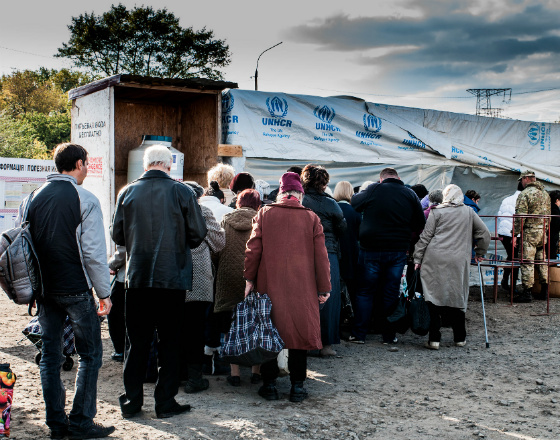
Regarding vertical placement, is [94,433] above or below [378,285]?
below

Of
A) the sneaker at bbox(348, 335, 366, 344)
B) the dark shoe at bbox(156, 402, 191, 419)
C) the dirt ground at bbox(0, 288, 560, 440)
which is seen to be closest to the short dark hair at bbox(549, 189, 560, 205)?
the dirt ground at bbox(0, 288, 560, 440)

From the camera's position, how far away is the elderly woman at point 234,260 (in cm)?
512

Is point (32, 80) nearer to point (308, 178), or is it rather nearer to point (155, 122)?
point (155, 122)

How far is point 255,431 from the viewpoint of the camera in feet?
12.9

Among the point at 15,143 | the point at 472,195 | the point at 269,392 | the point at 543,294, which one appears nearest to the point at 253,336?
the point at 269,392

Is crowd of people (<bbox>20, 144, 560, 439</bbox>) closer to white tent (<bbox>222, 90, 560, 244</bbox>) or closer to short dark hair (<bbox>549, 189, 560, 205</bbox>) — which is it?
white tent (<bbox>222, 90, 560, 244</bbox>)

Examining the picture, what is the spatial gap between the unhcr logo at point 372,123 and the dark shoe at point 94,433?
660 cm

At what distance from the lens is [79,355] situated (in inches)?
142

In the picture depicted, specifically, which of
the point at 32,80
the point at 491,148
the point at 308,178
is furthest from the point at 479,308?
the point at 32,80

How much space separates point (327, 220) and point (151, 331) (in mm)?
2351

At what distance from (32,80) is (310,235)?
5049 centimetres

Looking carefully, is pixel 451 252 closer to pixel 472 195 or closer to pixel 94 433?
pixel 472 195

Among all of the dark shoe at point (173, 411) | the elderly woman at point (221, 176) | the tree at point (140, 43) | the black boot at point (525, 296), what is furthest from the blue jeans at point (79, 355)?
the tree at point (140, 43)

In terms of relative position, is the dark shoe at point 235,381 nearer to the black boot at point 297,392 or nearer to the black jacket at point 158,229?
the black boot at point 297,392
